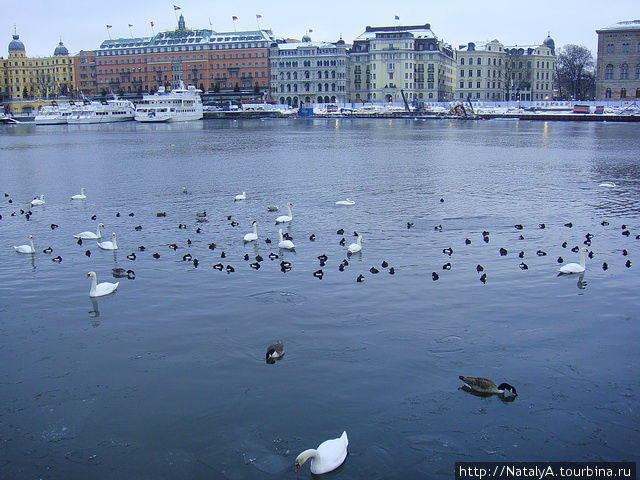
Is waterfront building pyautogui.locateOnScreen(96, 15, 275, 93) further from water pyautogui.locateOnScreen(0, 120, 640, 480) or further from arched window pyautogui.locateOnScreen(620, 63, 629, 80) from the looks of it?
water pyautogui.locateOnScreen(0, 120, 640, 480)

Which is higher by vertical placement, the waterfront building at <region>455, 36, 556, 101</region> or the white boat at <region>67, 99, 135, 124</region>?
the waterfront building at <region>455, 36, 556, 101</region>

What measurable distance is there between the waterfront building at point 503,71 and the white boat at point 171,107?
7032 cm

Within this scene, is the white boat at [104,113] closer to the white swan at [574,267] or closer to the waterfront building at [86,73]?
the waterfront building at [86,73]

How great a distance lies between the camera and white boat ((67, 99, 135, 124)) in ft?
472

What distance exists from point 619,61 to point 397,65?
2035 inches

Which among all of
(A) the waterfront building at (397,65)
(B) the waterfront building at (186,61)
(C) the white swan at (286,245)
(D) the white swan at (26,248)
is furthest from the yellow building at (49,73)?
(C) the white swan at (286,245)

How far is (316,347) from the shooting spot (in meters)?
13.1

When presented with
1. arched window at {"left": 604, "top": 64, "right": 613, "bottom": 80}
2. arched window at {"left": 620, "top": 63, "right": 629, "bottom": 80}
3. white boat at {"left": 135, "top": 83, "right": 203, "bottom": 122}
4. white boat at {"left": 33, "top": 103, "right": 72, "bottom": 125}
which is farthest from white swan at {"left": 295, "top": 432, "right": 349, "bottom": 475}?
white boat at {"left": 33, "top": 103, "right": 72, "bottom": 125}

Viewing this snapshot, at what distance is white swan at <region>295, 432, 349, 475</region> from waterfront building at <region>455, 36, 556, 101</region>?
160977 millimetres

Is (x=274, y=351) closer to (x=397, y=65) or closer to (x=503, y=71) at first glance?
(x=397, y=65)

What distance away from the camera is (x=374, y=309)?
15.3 metres

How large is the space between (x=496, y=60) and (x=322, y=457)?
547ft

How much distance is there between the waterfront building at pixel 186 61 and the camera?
560 feet

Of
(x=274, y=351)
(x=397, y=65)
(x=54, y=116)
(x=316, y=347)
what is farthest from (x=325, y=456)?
(x=54, y=116)
